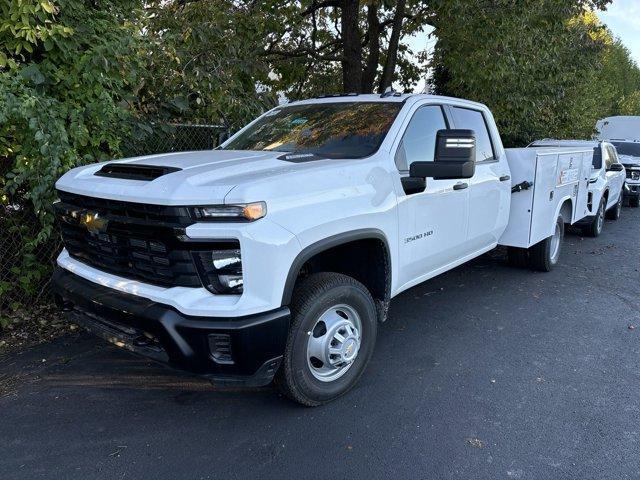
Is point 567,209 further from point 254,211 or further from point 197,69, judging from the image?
point 254,211

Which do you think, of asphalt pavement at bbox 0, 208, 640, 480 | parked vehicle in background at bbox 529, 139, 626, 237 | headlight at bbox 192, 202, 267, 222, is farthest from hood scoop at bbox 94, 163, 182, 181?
parked vehicle in background at bbox 529, 139, 626, 237

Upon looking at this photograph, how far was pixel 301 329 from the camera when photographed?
3.02 m

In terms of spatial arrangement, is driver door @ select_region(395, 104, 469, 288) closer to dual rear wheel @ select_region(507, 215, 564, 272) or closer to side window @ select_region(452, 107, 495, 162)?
side window @ select_region(452, 107, 495, 162)

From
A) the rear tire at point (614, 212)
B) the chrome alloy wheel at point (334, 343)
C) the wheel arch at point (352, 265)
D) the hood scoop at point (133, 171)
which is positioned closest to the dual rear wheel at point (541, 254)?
the wheel arch at point (352, 265)

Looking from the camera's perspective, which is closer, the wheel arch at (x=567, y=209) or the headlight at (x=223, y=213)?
the headlight at (x=223, y=213)

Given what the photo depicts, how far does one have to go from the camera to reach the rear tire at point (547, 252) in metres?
6.48

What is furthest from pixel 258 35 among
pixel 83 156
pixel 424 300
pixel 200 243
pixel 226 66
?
pixel 200 243

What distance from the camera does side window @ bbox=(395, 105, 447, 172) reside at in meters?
3.85

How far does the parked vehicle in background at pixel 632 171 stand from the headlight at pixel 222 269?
14.5 metres

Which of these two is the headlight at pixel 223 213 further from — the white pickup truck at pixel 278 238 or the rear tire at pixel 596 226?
the rear tire at pixel 596 226

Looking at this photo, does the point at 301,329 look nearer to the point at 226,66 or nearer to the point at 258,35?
the point at 226,66

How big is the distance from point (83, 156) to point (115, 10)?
52.8 inches

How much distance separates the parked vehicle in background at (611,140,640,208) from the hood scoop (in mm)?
14490

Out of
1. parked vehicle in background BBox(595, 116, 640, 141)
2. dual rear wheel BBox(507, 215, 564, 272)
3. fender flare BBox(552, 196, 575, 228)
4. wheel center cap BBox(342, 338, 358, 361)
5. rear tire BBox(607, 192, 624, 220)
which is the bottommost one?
rear tire BBox(607, 192, 624, 220)
